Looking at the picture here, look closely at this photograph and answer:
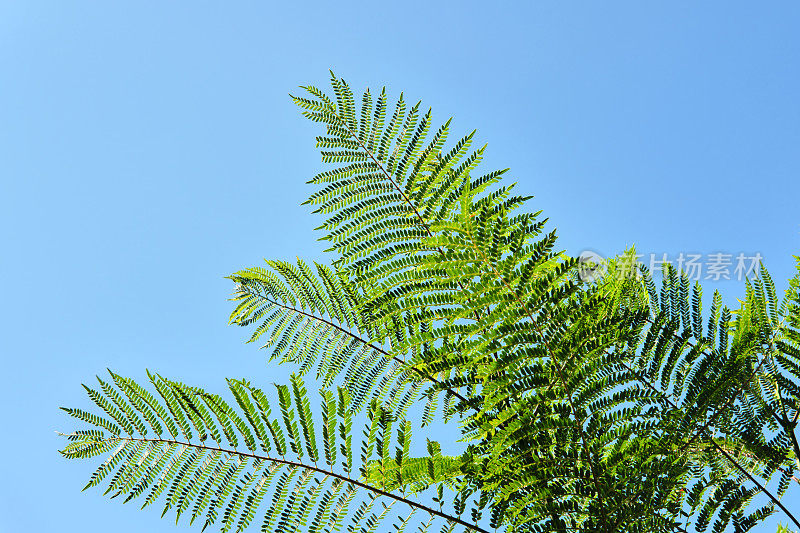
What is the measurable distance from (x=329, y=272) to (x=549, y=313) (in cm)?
115

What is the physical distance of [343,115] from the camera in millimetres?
2520

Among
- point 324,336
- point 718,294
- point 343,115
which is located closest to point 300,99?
point 343,115

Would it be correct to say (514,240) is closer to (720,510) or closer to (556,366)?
(556,366)

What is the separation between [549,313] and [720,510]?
2.82ft

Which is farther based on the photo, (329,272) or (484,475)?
(329,272)

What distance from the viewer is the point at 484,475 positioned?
5.78 ft

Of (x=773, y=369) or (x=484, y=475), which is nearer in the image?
(x=484, y=475)


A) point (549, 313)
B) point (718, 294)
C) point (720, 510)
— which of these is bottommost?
point (720, 510)

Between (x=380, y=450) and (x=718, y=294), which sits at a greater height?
(x=718, y=294)

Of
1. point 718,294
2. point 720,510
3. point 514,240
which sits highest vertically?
point 718,294

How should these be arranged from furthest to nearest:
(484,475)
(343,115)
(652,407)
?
1. (343,115)
2. (652,407)
3. (484,475)

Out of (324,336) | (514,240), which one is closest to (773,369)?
(514,240)

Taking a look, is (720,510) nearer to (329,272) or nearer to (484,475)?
(484,475)

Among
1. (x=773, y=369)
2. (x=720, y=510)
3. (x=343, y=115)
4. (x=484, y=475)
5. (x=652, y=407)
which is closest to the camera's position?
(x=484, y=475)
